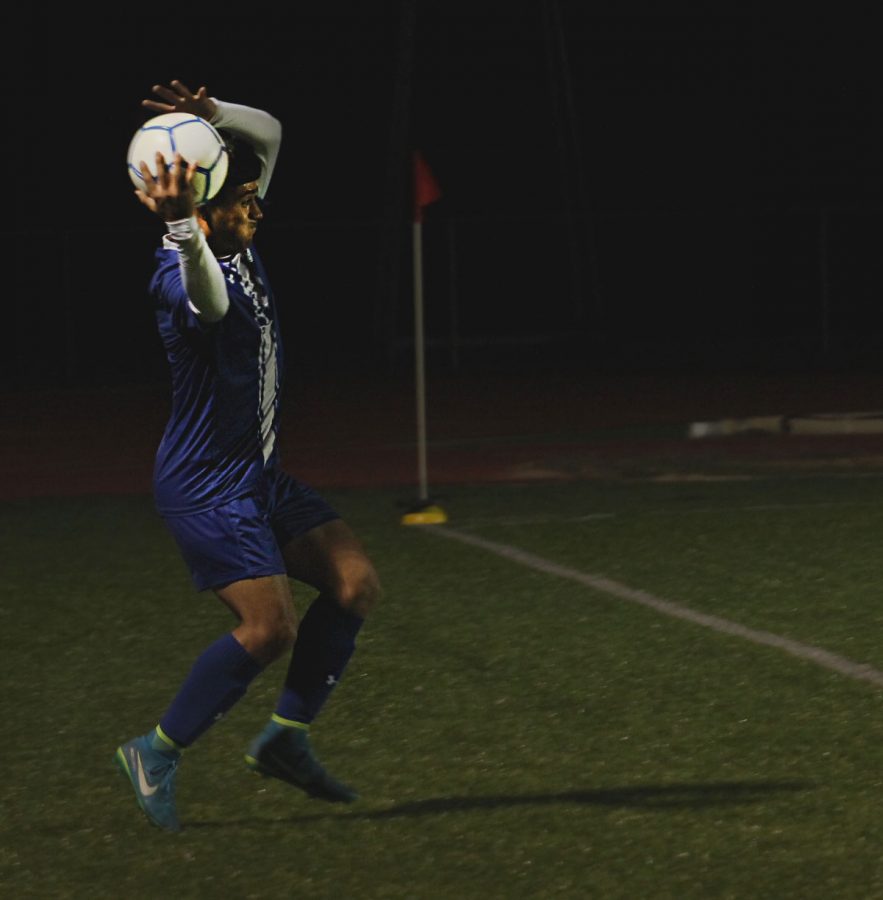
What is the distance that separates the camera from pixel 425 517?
1224 cm

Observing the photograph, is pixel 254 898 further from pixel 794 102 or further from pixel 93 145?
pixel 794 102

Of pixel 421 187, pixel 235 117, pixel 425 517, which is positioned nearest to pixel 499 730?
pixel 235 117

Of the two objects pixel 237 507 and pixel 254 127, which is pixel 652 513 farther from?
pixel 237 507

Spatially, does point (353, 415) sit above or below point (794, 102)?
below

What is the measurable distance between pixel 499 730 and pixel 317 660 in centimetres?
113

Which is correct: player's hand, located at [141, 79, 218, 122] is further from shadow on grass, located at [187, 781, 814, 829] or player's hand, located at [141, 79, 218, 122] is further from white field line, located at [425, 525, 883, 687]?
white field line, located at [425, 525, 883, 687]

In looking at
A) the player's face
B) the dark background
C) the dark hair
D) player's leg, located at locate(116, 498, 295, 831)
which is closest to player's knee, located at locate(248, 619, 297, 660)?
player's leg, located at locate(116, 498, 295, 831)

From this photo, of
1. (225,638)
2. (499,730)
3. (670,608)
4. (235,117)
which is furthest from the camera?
(670,608)

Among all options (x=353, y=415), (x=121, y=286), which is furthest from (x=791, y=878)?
(x=121, y=286)

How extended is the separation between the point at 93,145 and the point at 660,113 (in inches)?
523

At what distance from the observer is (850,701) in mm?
7332

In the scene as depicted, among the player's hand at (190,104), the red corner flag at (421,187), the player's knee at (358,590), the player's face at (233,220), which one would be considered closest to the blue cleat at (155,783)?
the player's knee at (358,590)

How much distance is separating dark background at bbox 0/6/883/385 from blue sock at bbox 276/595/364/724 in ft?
64.3

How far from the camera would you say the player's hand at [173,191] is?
17.4ft
